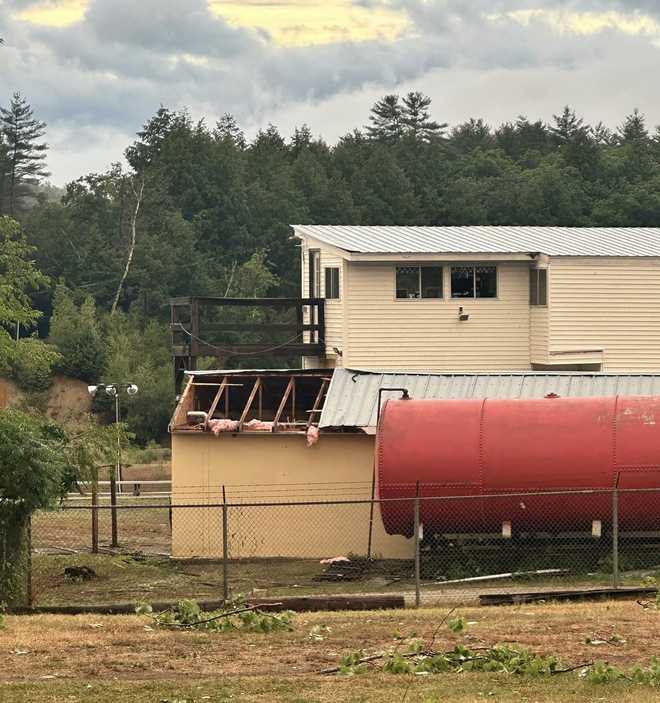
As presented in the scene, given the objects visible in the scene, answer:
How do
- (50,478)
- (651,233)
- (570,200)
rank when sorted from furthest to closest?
(570,200) → (651,233) → (50,478)

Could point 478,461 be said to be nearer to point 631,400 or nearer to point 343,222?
point 631,400

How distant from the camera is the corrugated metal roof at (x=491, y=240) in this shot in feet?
133

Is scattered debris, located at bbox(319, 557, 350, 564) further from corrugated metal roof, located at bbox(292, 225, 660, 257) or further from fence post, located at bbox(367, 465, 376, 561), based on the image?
corrugated metal roof, located at bbox(292, 225, 660, 257)

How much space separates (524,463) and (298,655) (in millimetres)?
9798

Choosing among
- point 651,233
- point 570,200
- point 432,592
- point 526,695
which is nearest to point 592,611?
point 432,592

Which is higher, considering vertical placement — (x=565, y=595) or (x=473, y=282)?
(x=473, y=282)

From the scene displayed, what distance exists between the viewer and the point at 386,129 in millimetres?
141625

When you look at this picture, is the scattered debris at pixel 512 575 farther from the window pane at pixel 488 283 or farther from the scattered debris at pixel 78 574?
the window pane at pixel 488 283

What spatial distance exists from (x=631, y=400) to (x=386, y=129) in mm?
116211

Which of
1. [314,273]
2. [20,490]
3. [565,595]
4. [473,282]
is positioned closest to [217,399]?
[20,490]

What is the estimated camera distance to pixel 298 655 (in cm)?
1798

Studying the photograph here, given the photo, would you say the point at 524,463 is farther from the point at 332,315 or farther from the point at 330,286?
the point at 330,286

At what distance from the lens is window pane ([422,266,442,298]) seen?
4059 centimetres

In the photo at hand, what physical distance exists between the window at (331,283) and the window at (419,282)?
1853 millimetres
